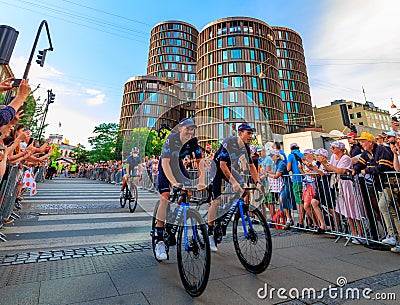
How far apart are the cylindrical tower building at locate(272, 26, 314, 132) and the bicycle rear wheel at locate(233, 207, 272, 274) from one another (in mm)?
68747

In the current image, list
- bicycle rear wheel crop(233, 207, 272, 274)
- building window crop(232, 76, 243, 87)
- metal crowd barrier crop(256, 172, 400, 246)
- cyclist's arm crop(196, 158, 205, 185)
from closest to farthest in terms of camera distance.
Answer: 1. bicycle rear wheel crop(233, 207, 272, 274)
2. cyclist's arm crop(196, 158, 205, 185)
3. metal crowd barrier crop(256, 172, 400, 246)
4. building window crop(232, 76, 243, 87)

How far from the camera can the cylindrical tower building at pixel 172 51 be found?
83812 mm

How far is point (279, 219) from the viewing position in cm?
601

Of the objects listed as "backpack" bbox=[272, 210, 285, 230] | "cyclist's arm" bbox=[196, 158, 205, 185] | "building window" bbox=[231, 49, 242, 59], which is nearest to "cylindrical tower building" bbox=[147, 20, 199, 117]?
"building window" bbox=[231, 49, 242, 59]

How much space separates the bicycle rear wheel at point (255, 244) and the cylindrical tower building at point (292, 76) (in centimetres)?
6875

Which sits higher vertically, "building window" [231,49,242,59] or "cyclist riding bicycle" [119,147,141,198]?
"building window" [231,49,242,59]

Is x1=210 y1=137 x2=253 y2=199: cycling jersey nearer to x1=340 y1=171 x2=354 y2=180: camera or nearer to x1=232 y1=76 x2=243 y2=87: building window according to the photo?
x1=340 y1=171 x2=354 y2=180: camera

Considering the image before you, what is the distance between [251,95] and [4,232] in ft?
170

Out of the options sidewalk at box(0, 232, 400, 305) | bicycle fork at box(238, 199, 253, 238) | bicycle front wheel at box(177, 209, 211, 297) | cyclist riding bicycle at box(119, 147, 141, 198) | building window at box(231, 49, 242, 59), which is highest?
building window at box(231, 49, 242, 59)

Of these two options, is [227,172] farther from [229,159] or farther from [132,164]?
[132,164]

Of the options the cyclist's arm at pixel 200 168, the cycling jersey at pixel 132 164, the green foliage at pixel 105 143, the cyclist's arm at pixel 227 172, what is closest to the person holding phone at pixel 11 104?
the cyclist's arm at pixel 200 168

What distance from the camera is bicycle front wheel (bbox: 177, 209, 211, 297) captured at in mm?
2312

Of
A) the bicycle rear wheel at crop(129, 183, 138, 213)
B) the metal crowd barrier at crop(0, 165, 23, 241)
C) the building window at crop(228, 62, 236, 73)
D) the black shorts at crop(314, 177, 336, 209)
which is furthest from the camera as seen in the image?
the building window at crop(228, 62, 236, 73)

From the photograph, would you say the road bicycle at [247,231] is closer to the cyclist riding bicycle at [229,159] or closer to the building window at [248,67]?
the cyclist riding bicycle at [229,159]
